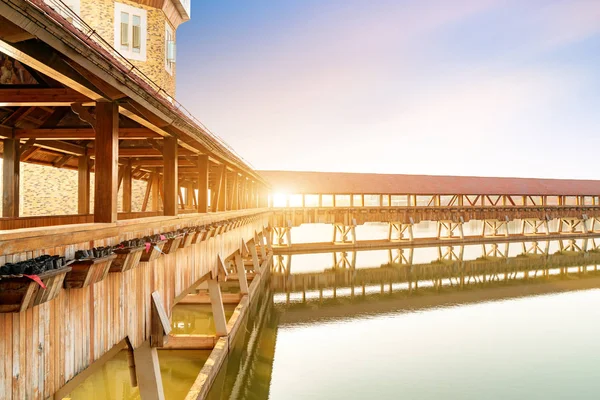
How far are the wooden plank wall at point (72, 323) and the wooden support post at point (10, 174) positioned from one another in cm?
447

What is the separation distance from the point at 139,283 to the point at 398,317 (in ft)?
46.2

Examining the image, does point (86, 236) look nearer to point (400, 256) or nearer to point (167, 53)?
point (167, 53)

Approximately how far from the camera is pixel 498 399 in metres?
10.3

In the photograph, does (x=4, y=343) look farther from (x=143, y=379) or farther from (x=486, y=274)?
(x=486, y=274)

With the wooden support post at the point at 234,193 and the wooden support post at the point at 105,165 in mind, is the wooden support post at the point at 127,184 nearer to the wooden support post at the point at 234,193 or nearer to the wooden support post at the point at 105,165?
the wooden support post at the point at 234,193

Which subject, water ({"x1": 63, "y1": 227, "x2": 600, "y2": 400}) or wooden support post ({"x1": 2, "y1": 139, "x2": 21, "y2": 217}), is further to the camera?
water ({"x1": 63, "y1": 227, "x2": 600, "y2": 400})

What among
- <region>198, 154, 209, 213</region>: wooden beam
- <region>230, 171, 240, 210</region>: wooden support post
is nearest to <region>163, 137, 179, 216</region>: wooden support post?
<region>198, 154, 209, 213</region>: wooden beam

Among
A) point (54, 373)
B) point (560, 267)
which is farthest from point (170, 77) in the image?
point (560, 267)

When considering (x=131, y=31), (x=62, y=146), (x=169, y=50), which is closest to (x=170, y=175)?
(x=62, y=146)

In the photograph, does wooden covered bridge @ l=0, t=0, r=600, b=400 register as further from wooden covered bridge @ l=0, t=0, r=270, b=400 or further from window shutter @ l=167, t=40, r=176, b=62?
window shutter @ l=167, t=40, r=176, b=62

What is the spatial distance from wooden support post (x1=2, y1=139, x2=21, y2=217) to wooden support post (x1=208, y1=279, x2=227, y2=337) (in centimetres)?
474

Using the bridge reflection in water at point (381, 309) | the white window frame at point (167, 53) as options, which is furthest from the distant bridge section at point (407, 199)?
the white window frame at point (167, 53)

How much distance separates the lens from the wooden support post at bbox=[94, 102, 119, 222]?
4.62 metres

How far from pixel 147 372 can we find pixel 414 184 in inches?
1441
